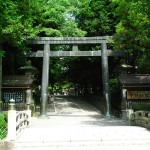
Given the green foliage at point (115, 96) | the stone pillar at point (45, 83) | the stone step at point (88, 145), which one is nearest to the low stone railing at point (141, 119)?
the stone step at point (88, 145)

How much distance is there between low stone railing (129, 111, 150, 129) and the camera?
16234 mm

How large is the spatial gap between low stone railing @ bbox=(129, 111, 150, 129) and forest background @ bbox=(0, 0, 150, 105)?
357 cm

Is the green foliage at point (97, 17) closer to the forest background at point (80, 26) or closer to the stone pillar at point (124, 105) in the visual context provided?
the forest background at point (80, 26)

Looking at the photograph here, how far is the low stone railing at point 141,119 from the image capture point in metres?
16.2

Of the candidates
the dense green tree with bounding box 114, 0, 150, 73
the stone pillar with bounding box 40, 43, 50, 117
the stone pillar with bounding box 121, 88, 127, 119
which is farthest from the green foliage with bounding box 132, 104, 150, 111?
the stone pillar with bounding box 40, 43, 50, 117

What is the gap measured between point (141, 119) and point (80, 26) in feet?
62.7

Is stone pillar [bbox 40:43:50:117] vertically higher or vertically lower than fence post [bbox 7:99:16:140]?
higher

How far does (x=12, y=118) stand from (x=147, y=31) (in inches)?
409

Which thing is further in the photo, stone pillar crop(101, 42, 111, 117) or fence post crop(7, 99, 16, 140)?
stone pillar crop(101, 42, 111, 117)

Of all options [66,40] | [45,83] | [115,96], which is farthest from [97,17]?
[45,83]

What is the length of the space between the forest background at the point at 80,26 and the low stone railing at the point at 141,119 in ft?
11.7

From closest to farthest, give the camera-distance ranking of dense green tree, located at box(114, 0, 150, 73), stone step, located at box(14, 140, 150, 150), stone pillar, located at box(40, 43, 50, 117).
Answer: stone step, located at box(14, 140, 150, 150) → dense green tree, located at box(114, 0, 150, 73) → stone pillar, located at box(40, 43, 50, 117)

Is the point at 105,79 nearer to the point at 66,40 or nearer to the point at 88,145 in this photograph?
the point at 66,40

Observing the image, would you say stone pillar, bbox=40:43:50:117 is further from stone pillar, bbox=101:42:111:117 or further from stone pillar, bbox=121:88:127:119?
stone pillar, bbox=121:88:127:119
